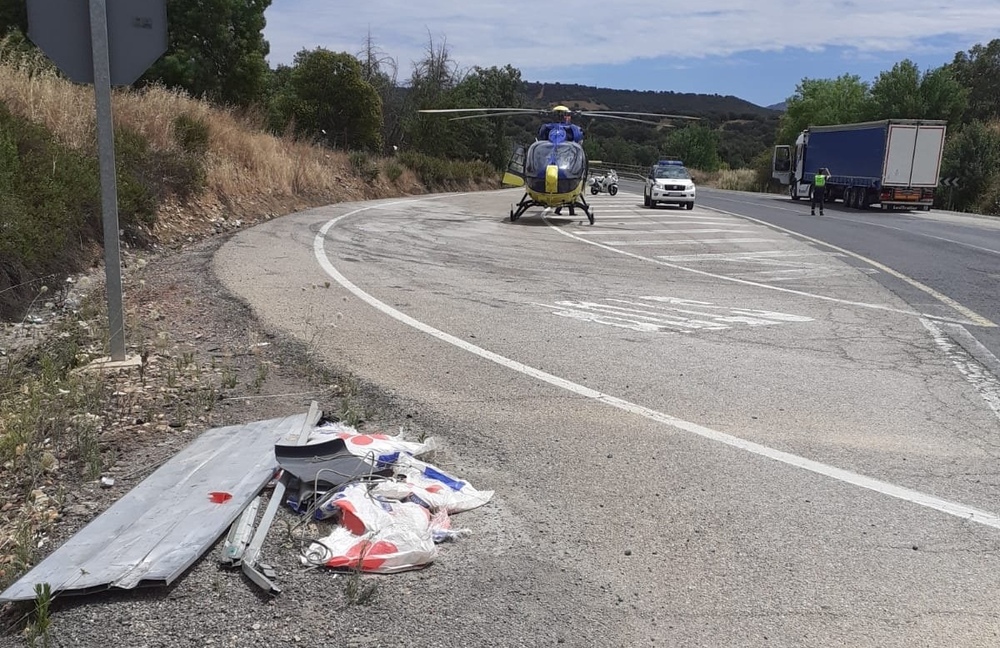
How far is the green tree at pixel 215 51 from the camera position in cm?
2620

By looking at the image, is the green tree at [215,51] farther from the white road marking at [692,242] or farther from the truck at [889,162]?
the truck at [889,162]

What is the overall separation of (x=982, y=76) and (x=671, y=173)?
55.6 meters

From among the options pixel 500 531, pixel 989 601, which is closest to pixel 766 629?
pixel 989 601

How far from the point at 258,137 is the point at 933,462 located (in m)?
20.3

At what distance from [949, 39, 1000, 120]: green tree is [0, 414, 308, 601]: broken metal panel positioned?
3011 inches

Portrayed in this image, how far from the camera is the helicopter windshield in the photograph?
69.5ft

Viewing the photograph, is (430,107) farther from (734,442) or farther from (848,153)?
(734,442)

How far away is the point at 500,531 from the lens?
399 cm

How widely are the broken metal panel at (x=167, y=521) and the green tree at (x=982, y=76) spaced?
7648 cm

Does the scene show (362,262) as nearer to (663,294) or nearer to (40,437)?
(663,294)

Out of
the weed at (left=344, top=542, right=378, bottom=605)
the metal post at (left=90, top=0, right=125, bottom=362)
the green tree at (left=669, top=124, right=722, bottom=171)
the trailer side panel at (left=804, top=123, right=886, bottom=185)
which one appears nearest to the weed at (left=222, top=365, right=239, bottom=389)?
the metal post at (left=90, top=0, right=125, bottom=362)

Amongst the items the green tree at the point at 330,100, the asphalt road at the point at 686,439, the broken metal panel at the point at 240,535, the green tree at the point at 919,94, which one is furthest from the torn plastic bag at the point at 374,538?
the green tree at the point at 919,94

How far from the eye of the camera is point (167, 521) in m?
3.80

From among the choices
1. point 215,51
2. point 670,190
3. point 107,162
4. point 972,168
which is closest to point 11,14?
point 215,51
